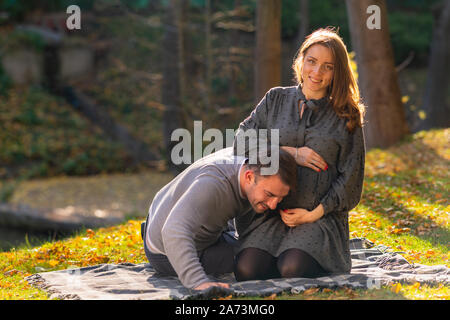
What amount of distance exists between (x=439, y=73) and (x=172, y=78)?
600 cm

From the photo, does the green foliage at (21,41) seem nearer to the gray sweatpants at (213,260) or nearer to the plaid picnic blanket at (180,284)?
the plaid picnic blanket at (180,284)

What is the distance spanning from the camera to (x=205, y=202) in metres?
3.62

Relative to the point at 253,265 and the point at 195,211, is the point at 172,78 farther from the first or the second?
the point at 195,211

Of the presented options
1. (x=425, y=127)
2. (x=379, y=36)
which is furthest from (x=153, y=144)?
(x=379, y=36)

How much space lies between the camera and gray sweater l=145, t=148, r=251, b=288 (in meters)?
3.52

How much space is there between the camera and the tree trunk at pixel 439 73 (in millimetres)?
13164

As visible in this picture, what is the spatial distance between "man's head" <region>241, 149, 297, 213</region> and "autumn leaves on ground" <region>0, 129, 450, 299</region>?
1.95 ft

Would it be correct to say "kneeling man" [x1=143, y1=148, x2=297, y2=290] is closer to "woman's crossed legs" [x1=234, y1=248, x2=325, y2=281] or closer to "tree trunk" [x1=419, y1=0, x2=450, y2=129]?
"woman's crossed legs" [x1=234, y1=248, x2=325, y2=281]

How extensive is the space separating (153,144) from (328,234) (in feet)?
40.0

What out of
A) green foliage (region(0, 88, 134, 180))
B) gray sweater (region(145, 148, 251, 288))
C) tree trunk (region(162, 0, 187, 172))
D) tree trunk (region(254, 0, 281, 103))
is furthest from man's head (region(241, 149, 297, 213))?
green foliage (region(0, 88, 134, 180))

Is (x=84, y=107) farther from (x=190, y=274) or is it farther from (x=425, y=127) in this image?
(x=190, y=274)

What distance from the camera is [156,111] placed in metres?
17.5

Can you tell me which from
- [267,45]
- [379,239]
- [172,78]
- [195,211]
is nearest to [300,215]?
[195,211]

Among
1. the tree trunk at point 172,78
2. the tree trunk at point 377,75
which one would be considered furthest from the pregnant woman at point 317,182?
the tree trunk at point 172,78
